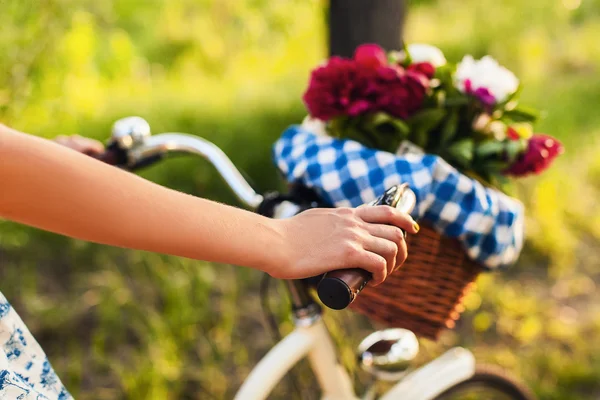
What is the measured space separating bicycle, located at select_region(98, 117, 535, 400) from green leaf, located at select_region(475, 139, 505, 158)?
1.11 feet

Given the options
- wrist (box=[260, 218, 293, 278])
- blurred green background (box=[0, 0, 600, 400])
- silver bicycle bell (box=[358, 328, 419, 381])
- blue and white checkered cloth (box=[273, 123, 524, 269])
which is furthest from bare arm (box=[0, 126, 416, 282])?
blurred green background (box=[0, 0, 600, 400])

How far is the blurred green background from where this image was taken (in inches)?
101

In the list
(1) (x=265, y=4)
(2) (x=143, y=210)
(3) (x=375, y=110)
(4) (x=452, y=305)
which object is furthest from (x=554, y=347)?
(1) (x=265, y=4)

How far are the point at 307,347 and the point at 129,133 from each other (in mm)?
604

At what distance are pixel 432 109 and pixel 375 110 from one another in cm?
12

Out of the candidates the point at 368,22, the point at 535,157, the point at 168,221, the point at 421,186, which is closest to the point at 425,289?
the point at 421,186

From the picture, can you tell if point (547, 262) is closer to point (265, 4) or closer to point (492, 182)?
point (492, 182)

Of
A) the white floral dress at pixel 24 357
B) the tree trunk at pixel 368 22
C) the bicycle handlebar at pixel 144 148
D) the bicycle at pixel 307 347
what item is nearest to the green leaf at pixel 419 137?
the bicycle at pixel 307 347

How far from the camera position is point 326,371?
4.68 feet

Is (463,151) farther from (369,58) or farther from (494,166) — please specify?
(369,58)

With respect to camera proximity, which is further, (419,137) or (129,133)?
(129,133)

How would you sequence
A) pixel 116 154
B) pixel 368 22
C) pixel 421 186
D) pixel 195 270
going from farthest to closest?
pixel 195 270 < pixel 368 22 < pixel 116 154 < pixel 421 186

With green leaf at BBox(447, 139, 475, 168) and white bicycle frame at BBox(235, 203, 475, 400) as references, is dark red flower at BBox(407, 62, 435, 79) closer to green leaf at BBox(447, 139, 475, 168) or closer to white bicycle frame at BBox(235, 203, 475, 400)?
green leaf at BBox(447, 139, 475, 168)

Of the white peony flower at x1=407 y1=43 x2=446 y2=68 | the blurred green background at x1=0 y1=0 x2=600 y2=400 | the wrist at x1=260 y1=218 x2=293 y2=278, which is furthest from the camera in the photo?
the blurred green background at x1=0 y1=0 x2=600 y2=400
